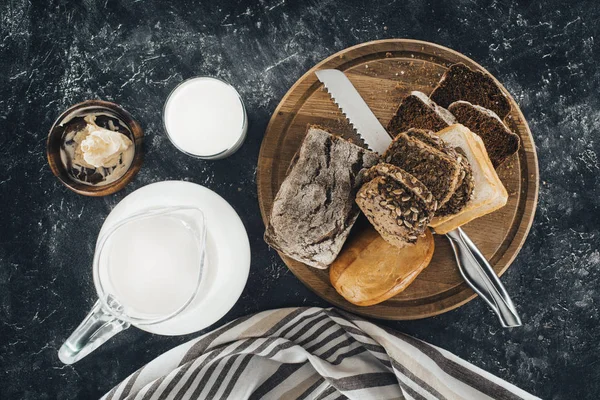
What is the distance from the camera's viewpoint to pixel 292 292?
1.45 meters

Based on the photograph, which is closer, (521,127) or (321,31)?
(521,127)

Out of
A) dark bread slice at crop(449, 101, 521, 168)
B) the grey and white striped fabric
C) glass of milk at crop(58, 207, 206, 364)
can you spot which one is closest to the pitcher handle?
glass of milk at crop(58, 207, 206, 364)

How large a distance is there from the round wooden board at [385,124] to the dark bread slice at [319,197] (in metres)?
0.16

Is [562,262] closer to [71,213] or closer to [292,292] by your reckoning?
[292,292]

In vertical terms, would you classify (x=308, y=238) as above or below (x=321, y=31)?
below

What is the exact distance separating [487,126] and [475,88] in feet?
0.33

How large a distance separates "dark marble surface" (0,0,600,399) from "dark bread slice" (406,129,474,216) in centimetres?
39

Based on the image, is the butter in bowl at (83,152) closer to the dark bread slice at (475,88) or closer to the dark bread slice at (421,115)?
the dark bread slice at (421,115)

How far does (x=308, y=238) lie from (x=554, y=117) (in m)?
0.78

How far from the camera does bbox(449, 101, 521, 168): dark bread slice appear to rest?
125cm

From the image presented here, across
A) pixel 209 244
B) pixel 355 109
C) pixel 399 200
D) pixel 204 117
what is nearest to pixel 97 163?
pixel 204 117

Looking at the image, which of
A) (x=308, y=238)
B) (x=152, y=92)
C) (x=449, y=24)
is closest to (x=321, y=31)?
(x=449, y=24)

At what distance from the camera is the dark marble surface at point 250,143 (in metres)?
1.44

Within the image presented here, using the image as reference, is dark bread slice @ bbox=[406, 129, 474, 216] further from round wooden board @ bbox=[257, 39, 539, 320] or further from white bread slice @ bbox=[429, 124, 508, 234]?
round wooden board @ bbox=[257, 39, 539, 320]
